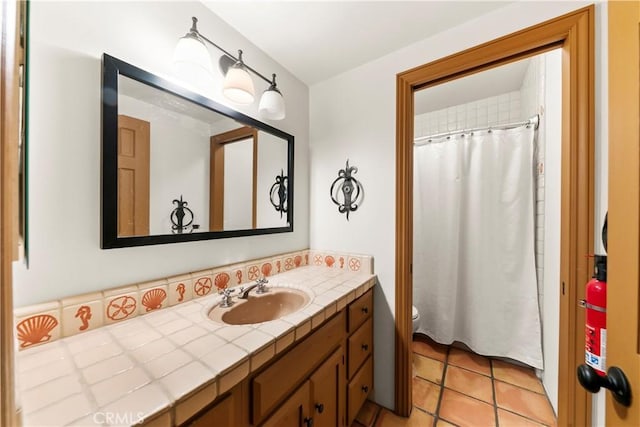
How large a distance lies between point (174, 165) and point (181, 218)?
0.23 meters

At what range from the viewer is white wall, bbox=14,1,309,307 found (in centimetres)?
69

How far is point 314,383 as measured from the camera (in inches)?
35.7

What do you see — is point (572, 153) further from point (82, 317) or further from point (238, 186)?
point (82, 317)

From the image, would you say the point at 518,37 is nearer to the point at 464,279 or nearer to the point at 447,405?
the point at 464,279

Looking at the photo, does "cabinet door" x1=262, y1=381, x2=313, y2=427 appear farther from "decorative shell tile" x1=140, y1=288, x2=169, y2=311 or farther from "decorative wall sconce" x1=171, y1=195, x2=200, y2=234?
"decorative wall sconce" x1=171, y1=195, x2=200, y2=234

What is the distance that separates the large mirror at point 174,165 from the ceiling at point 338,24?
459mm

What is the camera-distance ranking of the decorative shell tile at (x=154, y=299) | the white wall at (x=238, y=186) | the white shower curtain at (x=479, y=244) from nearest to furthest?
the decorative shell tile at (x=154, y=299)
the white wall at (x=238, y=186)
the white shower curtain at (x=479, y=244)

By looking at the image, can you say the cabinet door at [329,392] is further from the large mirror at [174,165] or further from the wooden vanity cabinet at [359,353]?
the large mirror at [174,165]

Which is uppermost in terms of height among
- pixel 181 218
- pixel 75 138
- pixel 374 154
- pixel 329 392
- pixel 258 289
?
pixel 374 154

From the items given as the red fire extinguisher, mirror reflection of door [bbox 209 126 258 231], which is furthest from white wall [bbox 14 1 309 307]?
the red fire extinguisher

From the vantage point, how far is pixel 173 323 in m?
0.81

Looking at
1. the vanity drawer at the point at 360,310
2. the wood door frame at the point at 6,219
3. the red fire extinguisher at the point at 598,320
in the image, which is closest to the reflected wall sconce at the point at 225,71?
the wood door frame at the point at 6,219

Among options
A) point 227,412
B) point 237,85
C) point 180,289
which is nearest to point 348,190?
point 237,85

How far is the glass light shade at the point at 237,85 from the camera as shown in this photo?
110 cm
